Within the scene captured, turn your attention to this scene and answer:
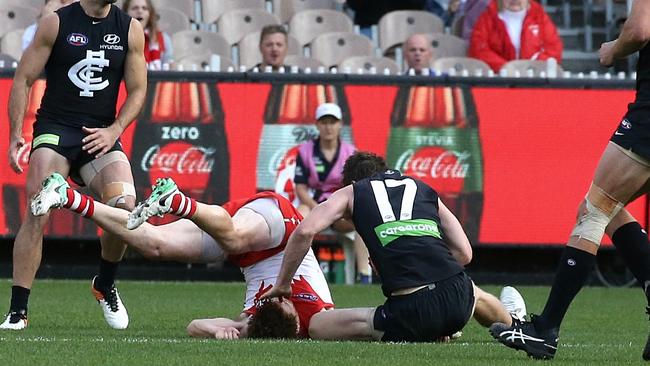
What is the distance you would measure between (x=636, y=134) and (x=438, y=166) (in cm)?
744

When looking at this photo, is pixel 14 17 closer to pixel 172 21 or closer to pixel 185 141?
pixel 172 21

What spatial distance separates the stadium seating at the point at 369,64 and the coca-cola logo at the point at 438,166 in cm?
125

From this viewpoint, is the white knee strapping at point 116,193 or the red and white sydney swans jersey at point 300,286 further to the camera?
the white knee strapping at point 116,193

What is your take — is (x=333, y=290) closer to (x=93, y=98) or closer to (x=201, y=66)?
(x=201, y=66)

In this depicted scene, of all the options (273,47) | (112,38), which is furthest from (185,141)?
(112,38)

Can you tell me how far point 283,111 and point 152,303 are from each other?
337 cm

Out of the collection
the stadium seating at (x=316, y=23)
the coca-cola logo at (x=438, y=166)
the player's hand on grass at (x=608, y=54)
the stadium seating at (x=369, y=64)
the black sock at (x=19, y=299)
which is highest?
the player's hand on grass at (x=608, y=54)

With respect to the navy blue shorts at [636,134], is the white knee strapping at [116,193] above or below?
Result: below

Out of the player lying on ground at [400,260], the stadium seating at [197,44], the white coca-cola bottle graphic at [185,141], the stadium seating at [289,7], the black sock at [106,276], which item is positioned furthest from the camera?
the stadium seating at [289,7]

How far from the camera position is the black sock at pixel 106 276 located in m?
10.2

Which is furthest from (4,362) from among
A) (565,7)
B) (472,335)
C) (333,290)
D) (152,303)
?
(565,7)

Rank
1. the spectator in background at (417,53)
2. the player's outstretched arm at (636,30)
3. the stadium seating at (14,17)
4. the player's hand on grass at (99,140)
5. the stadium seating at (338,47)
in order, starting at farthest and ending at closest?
the stadium seating at (338,47) → the stadium seating at (14,17) → the spectator in background at (417,53) → the player's hand on grass at (99,140) → the player's outstretched arm at (636,30)

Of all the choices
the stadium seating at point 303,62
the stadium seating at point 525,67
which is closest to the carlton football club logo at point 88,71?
the stadium seating at point 303,62

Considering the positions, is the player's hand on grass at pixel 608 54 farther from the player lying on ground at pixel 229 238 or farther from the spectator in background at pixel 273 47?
the spectator in background at pixel 273 47
